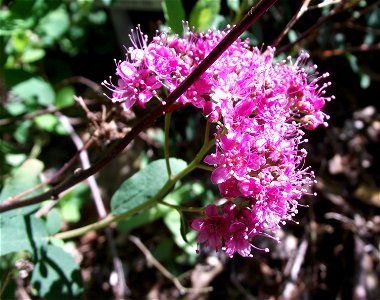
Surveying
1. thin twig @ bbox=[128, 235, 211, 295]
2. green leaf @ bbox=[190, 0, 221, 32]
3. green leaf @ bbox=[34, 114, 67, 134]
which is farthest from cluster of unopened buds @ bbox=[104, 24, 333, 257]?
green leaf @ bbox=[34, 114, 67, 134]

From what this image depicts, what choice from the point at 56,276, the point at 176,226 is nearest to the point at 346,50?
the point at 176,226

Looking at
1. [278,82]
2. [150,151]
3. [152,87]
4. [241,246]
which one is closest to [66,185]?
[152,87]

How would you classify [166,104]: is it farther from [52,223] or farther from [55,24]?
[55,24]

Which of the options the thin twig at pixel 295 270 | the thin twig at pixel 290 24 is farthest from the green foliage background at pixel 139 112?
the thin twig at pixel 290 24

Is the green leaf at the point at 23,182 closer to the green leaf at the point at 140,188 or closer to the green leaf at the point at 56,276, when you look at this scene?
the green leaf at the point at 56,276

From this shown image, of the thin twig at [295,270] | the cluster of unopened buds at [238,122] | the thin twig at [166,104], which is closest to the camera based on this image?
the thin twig at [166,104]

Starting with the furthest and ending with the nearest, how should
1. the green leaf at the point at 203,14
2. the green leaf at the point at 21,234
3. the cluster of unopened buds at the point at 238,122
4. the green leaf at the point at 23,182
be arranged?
1. the green leaf at the point at 203,14
2. the green leaf at the point at 23,182
3. the green leaf at the point at 21,234
4. the cluster of unopened buds at the point at 238,122

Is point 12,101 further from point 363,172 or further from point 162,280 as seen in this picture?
point 363,172
